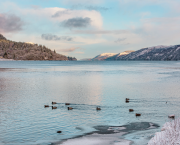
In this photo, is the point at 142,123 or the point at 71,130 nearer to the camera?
the point at 71,130

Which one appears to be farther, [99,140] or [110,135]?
[110,135]

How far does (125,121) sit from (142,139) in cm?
568

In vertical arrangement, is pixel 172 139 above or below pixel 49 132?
above

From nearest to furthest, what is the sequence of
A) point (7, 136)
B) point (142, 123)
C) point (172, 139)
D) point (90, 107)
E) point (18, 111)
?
point (172, 139) → point (7, 136) → point (142, 123) → point (18, 111) → point (90, 107)

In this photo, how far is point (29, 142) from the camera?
1753cm

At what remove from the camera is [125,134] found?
19.1m

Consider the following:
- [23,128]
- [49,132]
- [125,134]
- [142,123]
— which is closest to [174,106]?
[142,123]

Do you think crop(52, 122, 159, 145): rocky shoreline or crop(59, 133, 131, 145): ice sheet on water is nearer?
crop(59, 133, 131, 145): ice sheet on water

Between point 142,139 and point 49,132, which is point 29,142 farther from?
point 142,139

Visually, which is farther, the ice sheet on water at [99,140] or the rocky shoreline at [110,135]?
the rocky shoreline at [110,135]

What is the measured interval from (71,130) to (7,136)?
601 centimetres

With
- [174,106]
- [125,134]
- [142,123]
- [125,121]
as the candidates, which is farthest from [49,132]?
[174,106]

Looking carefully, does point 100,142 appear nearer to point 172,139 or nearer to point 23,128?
point 172,139

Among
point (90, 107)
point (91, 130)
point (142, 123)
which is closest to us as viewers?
point (91, 130)
